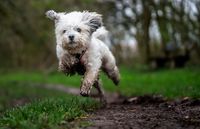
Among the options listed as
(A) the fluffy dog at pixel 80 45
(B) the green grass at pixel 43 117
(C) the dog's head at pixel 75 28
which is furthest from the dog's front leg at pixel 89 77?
(C) the dog's head at pixel 75 28

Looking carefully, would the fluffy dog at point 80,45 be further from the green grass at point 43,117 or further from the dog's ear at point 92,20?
the green grass at point 43,117

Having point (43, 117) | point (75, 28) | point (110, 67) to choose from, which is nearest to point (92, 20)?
point (75, 28)

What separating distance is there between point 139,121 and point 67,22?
2.41 meters

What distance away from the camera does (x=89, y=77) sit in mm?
9078

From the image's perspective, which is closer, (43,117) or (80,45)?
(43,117)

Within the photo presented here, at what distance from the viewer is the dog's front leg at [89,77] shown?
8.91 meters

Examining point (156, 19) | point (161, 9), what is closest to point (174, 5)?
point (161, 9)

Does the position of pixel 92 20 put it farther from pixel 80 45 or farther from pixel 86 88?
pixel 86 88

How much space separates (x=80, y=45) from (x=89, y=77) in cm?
58

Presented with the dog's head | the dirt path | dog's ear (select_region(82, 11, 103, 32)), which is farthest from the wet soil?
dog's ear (select_region(82, 11, 103, 32))

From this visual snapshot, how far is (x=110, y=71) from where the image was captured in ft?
35.1

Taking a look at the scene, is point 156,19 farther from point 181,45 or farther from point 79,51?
point 79,51

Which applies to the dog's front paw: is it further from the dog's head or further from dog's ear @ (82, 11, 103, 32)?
dog's ear @ (82, 11, 103, 32)

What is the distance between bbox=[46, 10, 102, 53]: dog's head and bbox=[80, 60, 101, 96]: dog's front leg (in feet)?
1.39
